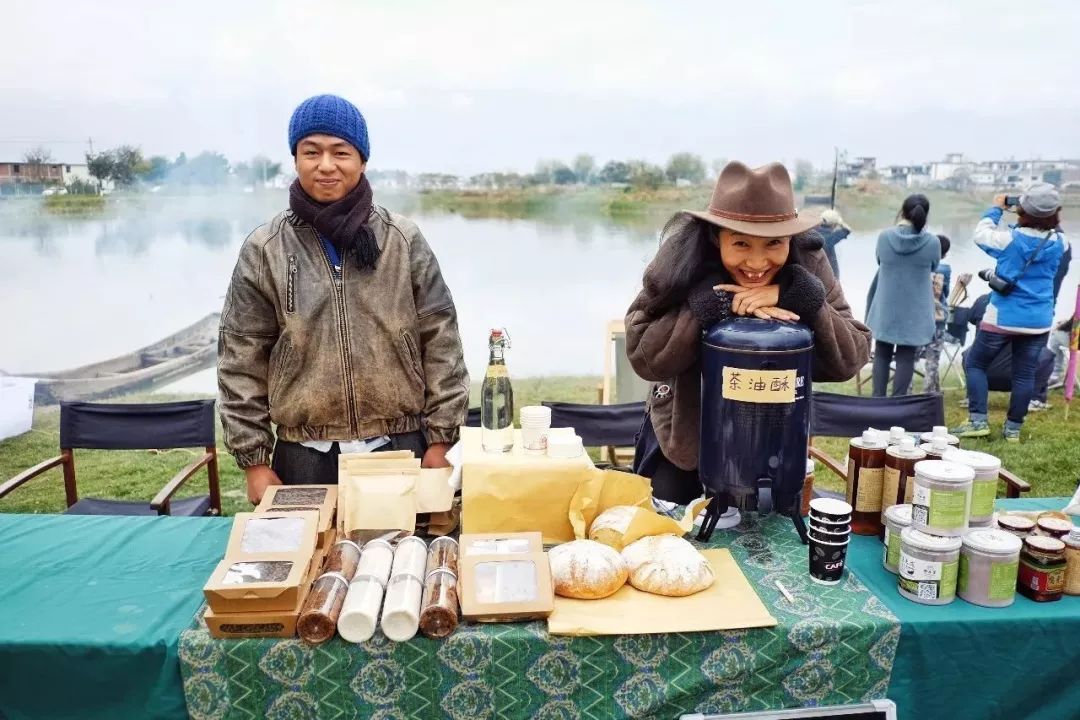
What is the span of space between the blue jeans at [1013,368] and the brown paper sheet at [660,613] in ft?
15.2

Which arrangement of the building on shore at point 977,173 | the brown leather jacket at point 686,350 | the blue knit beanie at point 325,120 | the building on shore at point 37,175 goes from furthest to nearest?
the building on shore at point 977,173 → the building on shore at point 37,175 → the blue knit beanie at point 325,120 → the brown leather jacket at point 686,350

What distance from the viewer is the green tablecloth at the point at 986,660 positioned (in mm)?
1641

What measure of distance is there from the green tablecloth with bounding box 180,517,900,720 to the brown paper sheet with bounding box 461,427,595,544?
0.36 m

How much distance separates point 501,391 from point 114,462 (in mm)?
4227

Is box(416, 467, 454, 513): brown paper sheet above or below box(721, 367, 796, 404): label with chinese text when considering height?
below

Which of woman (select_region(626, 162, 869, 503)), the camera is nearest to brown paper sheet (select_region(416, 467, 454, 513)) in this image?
woman (select_region(626, 162, 869, 503))

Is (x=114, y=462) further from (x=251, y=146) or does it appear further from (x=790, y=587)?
(x=790, y=587)

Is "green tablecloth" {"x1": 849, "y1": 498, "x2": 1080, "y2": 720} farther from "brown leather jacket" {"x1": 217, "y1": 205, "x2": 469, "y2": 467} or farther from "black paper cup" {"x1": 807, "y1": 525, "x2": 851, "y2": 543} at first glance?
"brown leather jacket" {"x1": 217, "y1": 205, "x2": 469, "y2": 467}

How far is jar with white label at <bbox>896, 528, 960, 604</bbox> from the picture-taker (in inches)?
65.3

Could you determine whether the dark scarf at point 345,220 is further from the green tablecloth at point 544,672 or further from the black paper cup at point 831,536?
the black paper cup at point 831,536

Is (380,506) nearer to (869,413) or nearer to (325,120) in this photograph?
(325,120)

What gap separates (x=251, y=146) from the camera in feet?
18.8

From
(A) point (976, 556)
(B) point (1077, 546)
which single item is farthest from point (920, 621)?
(B) point (1077, 546)

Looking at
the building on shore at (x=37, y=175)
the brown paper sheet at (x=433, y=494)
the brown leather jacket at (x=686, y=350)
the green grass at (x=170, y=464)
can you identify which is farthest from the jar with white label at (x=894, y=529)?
the building on shore at (x=37, y=175)
